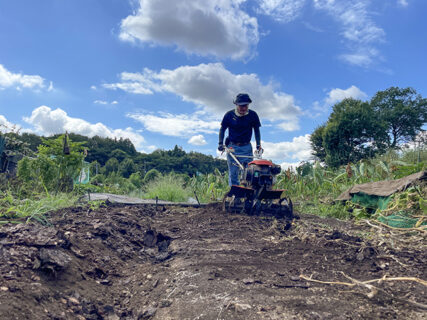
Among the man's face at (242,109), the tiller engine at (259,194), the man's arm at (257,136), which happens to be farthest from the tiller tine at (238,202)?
the man's face at (242,109)

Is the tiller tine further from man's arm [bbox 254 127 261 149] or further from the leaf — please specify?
the leaf

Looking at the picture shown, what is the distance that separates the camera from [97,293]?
7.11 feet

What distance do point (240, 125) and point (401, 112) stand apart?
96.9 feet

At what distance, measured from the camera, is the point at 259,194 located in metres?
4.87

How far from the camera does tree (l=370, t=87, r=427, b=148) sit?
3022cm

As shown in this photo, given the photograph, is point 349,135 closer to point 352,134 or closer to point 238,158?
point 352,134

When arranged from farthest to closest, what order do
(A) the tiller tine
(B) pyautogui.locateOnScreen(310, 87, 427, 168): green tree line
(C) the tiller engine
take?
(B) pyautogui.locateOnScreen(310, 87, 427, 168): green tree line < (A) the tiller tine < (C) the tiller engine

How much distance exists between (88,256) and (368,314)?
2.08m

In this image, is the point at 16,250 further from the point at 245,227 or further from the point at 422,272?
the point at 422,272

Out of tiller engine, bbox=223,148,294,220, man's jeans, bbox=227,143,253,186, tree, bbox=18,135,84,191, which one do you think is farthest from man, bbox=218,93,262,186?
tree, bbox=18,135,84,191

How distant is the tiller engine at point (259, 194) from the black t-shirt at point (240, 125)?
4.67 ft

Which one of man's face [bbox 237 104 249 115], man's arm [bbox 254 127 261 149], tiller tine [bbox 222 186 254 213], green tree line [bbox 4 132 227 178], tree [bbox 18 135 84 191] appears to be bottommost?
tiller tine [bbox 222 186 254 213]

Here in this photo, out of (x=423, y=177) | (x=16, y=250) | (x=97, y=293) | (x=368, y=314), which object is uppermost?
(x=423, y=177)

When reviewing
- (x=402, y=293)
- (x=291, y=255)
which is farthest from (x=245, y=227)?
(x=402, y=293)
